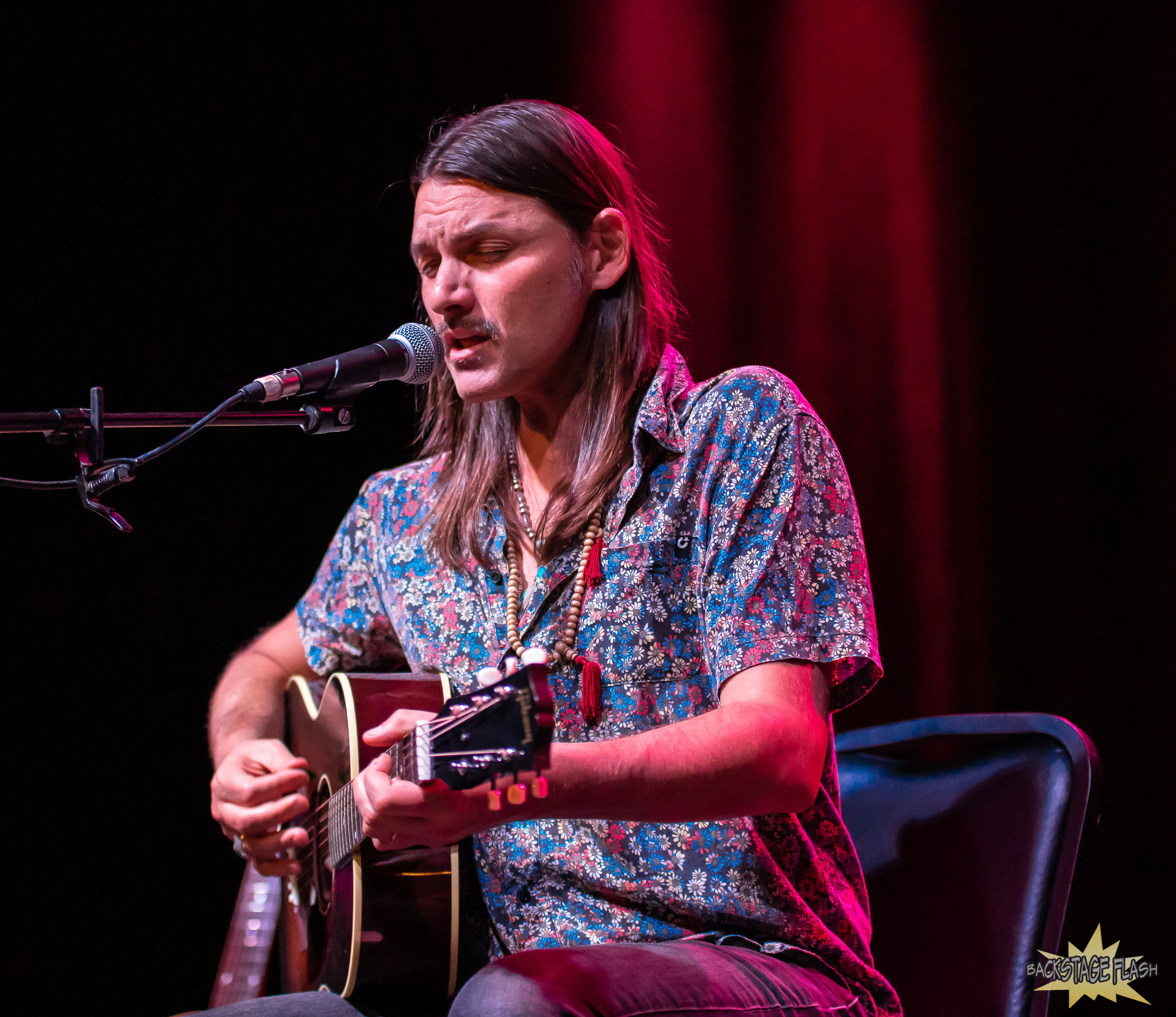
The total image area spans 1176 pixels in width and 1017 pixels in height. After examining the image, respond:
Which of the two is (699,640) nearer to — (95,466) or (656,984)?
(656,984)

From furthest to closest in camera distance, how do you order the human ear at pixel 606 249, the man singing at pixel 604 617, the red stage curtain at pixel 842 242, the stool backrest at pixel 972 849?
the red stage curtain at pixel 842 242
the human ear at pixel 606 249
the stool backrest at pixel 972 849
the man singing at pixel 604 617

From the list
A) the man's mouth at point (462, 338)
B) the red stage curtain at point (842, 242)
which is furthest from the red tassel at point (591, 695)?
the red stage curtain at point (842, 242)

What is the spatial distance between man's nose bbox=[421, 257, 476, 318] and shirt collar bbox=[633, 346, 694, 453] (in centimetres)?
35

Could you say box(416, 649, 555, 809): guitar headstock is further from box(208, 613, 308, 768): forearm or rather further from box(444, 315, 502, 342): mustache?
box(208, 613, 308, 768): forearm

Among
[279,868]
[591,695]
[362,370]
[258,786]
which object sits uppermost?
[362,370]

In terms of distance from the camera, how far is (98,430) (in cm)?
144

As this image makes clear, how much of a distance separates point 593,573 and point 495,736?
687mm

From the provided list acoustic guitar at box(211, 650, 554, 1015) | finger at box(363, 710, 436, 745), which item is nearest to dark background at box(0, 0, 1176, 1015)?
acoustic guitar at box(211, 650, 554, 1015)

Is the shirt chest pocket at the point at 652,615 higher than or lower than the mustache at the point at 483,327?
lower

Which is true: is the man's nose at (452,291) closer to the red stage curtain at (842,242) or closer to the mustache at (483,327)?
the mustache at (483,327)

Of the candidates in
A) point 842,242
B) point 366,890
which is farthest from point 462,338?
point 842,242

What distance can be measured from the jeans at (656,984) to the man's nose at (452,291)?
1.06 m

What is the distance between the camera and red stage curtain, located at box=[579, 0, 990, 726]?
276 cm

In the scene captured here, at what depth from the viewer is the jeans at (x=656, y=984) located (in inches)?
49.3
